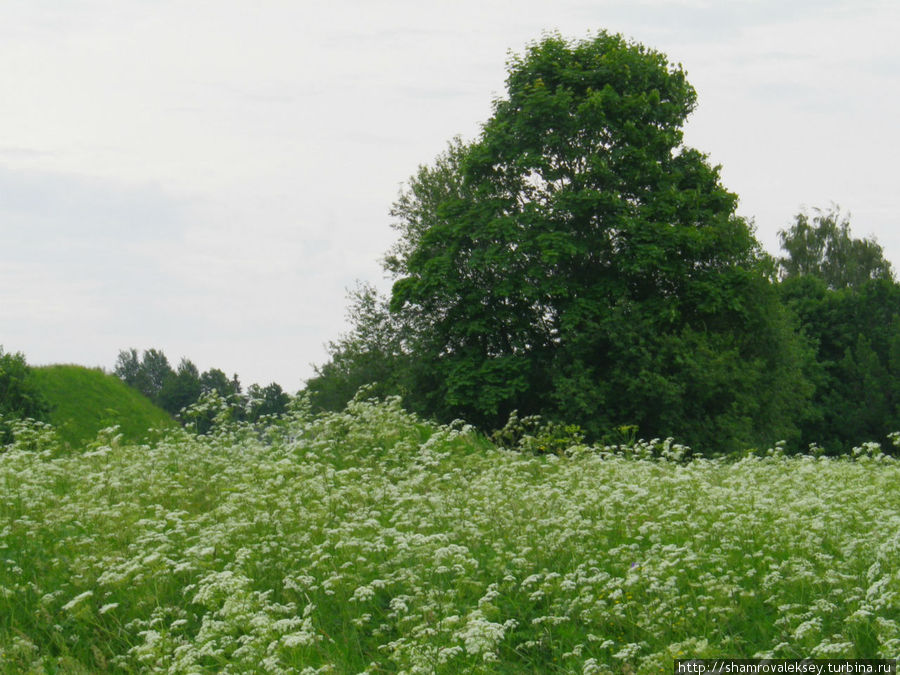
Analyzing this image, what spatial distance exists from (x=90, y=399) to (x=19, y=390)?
27.7 feet

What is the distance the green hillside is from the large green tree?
1306cm

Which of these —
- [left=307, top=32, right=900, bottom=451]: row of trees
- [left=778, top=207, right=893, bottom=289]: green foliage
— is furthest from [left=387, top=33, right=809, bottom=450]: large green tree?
[left=778, top=207, right=893, bottom=289]: green foliage

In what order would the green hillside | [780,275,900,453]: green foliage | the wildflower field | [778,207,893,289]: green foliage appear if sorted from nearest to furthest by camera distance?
the wildflower field
the green hillside
[780,275,900,453]: green foliage
[778,207,893,289]: green foliage

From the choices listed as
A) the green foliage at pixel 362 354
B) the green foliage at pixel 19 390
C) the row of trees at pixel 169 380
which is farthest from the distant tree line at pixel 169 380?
the green foliage at pixel 19 390

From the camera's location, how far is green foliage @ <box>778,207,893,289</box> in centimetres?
5584

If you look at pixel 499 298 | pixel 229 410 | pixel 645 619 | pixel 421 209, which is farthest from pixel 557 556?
pixel 421 209

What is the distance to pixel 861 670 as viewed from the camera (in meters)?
6.05

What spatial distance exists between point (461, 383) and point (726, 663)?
69.0ft

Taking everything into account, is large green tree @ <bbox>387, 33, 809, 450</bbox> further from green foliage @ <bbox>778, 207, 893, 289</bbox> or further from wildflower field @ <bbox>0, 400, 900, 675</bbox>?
green foliage @ <bbox>778, 207, 893, 289</bbox>

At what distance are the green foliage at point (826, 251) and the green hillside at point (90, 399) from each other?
1568 inches

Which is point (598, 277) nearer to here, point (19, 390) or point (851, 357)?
point (19, 390)

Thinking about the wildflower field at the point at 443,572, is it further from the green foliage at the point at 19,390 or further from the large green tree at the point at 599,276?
the green foliage at the point at 19,390

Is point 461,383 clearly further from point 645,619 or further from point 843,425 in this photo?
point 843,425

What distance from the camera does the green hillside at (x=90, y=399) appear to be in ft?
114
